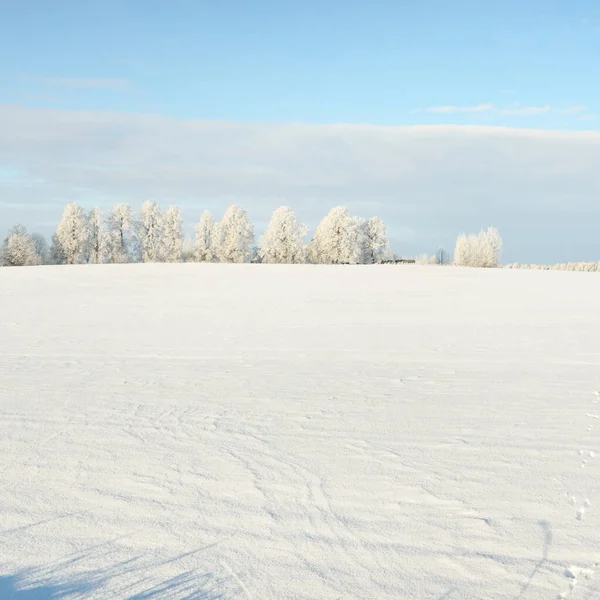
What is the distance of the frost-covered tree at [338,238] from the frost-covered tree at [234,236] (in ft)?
26.7

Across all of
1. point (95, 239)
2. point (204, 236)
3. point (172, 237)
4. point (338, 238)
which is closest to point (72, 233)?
point (95, 239)

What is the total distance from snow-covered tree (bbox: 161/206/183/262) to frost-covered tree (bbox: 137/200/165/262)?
0.45 metres

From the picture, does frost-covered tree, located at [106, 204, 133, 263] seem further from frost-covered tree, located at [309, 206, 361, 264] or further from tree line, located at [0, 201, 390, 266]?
frost-covered tree, located at [309, 206, 361, 264]

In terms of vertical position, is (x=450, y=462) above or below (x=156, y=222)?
below

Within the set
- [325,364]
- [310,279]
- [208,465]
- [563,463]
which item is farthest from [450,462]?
[310,279]

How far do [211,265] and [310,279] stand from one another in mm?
9853

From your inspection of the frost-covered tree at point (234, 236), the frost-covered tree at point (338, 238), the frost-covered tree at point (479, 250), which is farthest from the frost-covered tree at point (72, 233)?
the frost-covered tree at point (479, 250)

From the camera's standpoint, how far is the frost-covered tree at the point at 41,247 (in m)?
71.4

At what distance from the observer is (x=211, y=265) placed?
41.8 m

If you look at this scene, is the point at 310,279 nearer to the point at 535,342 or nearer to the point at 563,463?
the point at 535,342

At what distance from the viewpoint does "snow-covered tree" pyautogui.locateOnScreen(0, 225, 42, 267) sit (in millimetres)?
65625

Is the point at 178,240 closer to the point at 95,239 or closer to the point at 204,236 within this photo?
the point at 204,236

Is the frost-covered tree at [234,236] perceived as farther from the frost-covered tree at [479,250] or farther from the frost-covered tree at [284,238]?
the frost-covered tree at [479,250]

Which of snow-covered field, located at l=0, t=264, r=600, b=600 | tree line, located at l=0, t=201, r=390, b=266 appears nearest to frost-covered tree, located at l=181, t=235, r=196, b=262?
tree line, located at l=0, t=201, r=390, b=266
